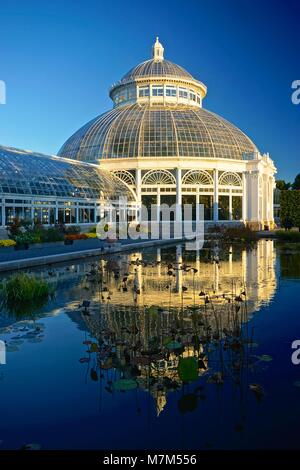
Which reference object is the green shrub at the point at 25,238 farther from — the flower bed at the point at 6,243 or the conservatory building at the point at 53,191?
the conservatory building at the point at 53,191

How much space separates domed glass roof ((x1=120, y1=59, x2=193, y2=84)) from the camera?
6228cm

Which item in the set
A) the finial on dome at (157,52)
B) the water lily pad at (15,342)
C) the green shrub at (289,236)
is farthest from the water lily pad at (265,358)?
the finial on dome at (157,52)

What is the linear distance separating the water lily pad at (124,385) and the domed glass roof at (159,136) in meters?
48.3

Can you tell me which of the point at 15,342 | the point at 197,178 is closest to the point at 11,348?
the point at 15,342

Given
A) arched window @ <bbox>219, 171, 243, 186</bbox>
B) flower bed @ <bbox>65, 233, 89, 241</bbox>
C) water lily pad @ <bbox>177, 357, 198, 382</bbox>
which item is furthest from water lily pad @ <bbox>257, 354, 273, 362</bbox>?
arched window @ <bbox>219, 171, 243, 186</bbox>

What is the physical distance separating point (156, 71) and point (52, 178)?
3166 cm

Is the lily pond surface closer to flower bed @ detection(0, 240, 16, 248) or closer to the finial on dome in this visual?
flower bed @ detection(0, 240, 16, 248)

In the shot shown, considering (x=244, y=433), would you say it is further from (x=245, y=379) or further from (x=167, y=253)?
(x=167, y=253)

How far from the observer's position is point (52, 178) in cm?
3928

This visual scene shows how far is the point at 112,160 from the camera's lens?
55.0 metres

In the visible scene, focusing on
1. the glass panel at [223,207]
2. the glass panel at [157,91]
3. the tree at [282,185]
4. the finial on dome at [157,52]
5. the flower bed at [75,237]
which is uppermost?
the finial on dome at [157,52]

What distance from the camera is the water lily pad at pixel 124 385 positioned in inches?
252

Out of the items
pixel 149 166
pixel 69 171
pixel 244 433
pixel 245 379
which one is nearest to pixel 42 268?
pixel 245 379

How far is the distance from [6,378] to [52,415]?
1562 mm
